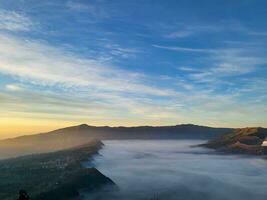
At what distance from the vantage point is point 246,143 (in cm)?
12431

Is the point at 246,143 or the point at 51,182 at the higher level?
the point at 246,143

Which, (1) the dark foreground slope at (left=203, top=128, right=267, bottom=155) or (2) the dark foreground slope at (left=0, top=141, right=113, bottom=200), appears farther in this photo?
(1) the dark foreground slope at (left=203, top=128, right=267, bottom=155)

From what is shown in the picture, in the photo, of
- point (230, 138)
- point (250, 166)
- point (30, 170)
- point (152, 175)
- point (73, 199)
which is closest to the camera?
point (73, 199)

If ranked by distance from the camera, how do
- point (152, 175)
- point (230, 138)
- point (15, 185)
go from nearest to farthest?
point (15, 185)
point (152, 175)
point (230, 138)

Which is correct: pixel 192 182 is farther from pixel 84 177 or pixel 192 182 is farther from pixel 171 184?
pixel 84 177

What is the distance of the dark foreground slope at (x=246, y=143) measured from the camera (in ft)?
372

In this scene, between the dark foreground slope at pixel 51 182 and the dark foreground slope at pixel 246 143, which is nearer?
the dark foreground slope at pixel 51 182

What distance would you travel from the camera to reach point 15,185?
192 feet

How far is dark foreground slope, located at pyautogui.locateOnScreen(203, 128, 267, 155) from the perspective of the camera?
4465 inches

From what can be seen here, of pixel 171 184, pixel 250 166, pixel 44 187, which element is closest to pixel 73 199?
pixel 44 187

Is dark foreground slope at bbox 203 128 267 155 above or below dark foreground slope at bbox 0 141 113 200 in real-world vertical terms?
above

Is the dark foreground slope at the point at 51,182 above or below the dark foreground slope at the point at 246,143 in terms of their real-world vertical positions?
below

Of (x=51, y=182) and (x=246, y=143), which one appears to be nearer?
(x=51, y=182)

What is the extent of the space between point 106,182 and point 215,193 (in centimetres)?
1597
